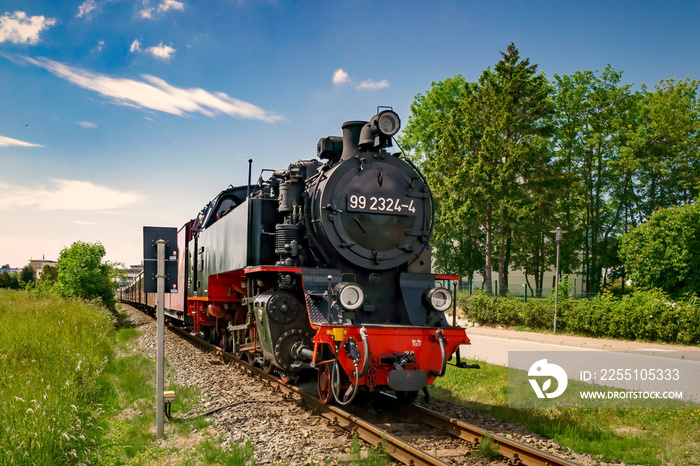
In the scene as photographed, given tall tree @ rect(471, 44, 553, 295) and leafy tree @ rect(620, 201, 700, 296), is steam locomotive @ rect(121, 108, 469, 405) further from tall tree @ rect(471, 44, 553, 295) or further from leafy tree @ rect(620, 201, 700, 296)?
tall tree @ rect(471, 44, 553, 295)

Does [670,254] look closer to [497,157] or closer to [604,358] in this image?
[497,157]

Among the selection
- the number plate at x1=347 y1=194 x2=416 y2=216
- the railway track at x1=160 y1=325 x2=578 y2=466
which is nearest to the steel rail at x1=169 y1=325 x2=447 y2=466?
the railway track at x1=160 y1=325 x2=578 y2=466

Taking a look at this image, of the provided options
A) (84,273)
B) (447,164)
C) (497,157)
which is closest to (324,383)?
(84,273)

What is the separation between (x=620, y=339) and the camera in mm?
17469

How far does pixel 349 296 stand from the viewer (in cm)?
670

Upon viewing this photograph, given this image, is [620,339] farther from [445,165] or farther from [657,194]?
[657,194]

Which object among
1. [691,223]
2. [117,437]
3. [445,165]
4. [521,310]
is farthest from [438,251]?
[117,437]

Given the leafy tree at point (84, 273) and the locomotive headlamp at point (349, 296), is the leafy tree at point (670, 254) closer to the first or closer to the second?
the locomotive headlamp at point (349, 296)

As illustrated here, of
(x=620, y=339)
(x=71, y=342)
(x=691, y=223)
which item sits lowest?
(x=620, y=339)

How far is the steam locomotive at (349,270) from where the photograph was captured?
6473 millimetres

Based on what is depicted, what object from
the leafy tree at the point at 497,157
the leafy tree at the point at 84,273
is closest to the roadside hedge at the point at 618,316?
the leafy tree at the point at 497,157

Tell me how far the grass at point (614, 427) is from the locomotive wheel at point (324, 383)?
7.09 feet

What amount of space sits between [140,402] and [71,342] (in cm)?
209

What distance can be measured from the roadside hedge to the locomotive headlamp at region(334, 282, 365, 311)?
45.2 ft
